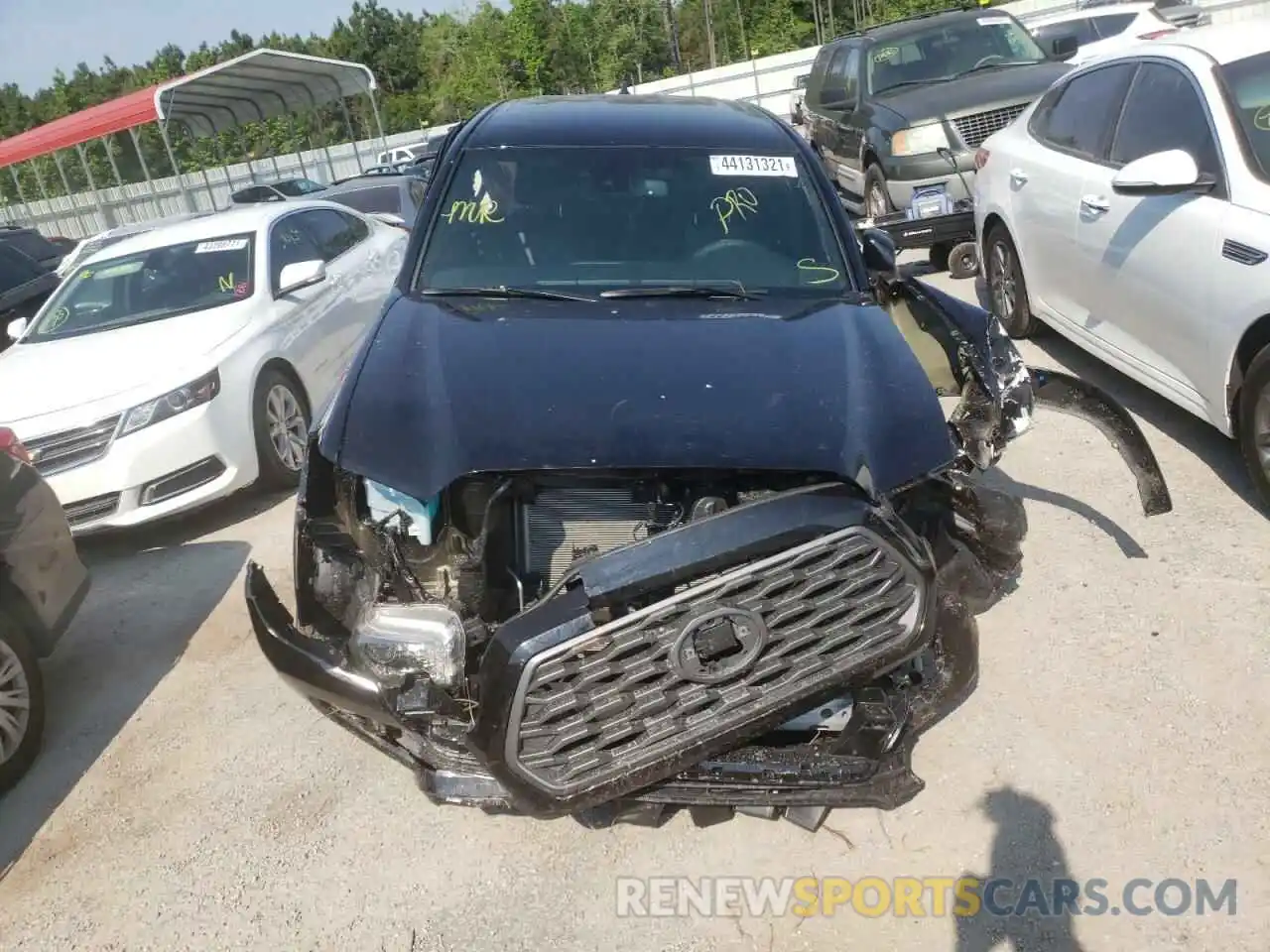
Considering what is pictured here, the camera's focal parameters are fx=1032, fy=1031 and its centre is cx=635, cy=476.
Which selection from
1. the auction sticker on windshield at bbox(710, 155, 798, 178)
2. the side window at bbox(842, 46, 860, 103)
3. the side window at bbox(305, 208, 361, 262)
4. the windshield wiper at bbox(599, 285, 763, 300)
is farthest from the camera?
the side window at bbox(842, 46, 860, 103)

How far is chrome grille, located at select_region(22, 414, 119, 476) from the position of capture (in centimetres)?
520

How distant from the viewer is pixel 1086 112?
557 cm

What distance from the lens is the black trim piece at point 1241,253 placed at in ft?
12.6

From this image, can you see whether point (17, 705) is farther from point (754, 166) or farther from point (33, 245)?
point (33, 245)

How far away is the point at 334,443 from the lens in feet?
9.43

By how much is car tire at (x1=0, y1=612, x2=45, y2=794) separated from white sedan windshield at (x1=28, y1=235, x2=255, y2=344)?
2.88 m

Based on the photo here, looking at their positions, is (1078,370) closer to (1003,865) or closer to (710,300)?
(710,300)

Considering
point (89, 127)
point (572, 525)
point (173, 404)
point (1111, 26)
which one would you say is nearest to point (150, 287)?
point (173, 404)

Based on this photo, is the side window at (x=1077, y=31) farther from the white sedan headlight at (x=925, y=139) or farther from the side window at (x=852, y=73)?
the white sedan headlight at (x=925, y=139)

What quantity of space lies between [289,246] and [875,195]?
5253 millimetres

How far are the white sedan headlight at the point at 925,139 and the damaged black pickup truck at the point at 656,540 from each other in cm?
550

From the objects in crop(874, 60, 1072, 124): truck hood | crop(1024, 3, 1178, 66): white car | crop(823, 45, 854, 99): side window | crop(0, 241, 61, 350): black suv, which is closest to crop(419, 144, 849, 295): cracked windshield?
crop(874, 60, 1072, 124): truck hood

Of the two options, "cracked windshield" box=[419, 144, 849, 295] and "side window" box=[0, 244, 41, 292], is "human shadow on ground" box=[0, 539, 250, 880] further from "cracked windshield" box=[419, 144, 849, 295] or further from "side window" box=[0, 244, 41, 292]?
"side window" box=[0, 244, 41, 292]

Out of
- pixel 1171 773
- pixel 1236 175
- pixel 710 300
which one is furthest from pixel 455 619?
pixel 1236 175
